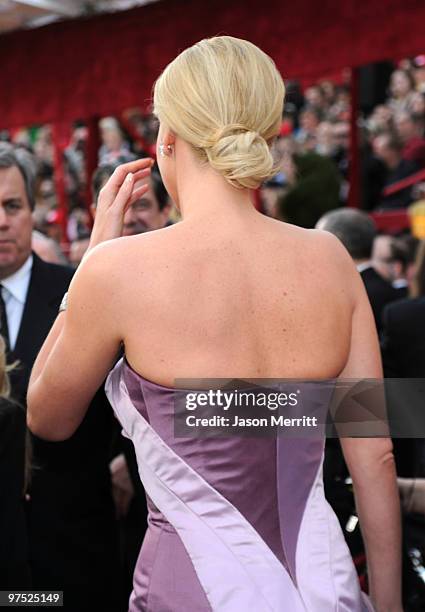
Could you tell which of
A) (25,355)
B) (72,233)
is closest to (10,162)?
(25,355)

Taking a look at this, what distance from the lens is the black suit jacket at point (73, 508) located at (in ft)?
8.82

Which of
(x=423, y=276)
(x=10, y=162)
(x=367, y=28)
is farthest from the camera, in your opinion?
(x=367, y=28)

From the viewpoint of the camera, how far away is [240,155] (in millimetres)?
1628

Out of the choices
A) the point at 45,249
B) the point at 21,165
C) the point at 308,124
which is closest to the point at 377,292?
the point at 45,249

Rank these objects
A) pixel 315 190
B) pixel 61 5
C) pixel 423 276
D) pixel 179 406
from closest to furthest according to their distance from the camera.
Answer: pixel 179 406 → pixel 423 276 → pixel 61 5 → pixel 315 190

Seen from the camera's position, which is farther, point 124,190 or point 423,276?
point 423,276

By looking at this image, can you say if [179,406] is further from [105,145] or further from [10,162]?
[105,145]

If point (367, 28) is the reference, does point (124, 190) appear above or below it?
below

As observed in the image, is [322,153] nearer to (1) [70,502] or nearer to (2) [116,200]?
(1) [70,502]

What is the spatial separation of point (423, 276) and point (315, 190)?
3137 millimetres

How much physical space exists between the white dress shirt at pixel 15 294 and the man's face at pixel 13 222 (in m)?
0.02

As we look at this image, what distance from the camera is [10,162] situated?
3174 millimetres

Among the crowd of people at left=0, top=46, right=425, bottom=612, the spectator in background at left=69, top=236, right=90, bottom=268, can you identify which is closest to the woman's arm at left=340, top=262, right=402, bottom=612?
the crowd of people at left=0, top=46, right=425, bottom=612

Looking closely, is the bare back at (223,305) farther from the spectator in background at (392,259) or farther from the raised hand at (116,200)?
the spectator in background at (392,259)
